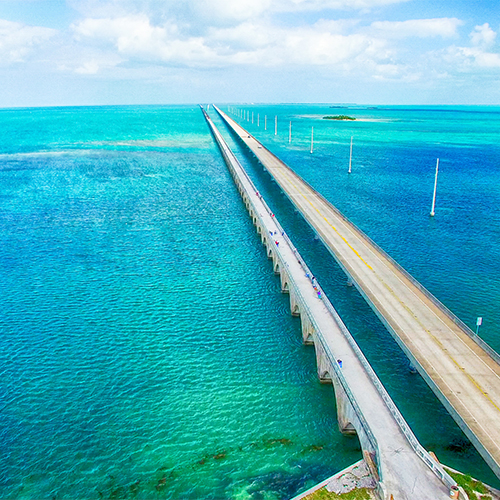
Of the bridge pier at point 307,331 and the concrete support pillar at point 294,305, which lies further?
the concrete support pillar at point 294,305

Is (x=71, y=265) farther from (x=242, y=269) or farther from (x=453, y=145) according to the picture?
(x=453, y=145)

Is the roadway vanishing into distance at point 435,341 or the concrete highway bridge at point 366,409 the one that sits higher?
the roadway vanishing into distance at point 435,341

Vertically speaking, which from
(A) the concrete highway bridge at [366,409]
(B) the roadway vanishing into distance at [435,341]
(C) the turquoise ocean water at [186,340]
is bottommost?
(C) the turquoise ocean water at [186,340]

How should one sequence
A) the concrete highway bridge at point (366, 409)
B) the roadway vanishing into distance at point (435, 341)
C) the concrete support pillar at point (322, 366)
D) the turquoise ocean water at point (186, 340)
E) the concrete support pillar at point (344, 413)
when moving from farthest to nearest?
the concrete support pillar at point (322, 366)
the concrete support pillar at point (344, 413)
the turquoise ocean water at point (186, 340)
the roadway vanishing into distance at point (435, 341)
the concrete highway bridge at point (366, 409)

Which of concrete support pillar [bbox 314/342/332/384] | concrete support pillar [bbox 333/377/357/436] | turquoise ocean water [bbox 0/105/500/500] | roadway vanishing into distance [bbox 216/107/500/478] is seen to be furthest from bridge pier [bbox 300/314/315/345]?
concrete support pillar [bbox 333/377/357/436]

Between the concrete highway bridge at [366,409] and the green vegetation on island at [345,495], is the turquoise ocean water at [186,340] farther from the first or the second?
the green vegetation on island at [345,495]

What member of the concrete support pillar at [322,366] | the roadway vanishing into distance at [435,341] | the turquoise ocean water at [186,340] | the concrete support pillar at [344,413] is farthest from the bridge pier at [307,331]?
the concrete support pillar at [344,413]

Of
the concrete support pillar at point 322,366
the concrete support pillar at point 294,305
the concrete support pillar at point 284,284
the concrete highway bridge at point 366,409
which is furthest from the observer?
the concrete support pillar at point 284,284

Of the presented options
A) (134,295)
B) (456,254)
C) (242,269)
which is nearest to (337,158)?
(456,254)
